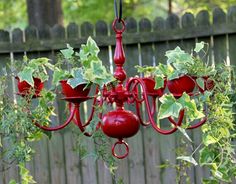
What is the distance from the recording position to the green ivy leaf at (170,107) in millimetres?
1386

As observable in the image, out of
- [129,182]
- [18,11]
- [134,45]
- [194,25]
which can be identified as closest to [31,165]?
[129,182]

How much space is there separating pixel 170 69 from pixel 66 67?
71.6 inches

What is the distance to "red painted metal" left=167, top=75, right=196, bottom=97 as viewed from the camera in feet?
4.88

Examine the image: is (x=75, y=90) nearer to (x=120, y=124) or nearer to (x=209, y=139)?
(x=120, y=124)

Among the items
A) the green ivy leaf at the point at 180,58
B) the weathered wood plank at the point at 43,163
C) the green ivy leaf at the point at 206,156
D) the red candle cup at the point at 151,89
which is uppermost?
the green ivy leaf at the point at 180,58

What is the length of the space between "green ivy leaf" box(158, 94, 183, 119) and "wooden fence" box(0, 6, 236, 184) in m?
1.86

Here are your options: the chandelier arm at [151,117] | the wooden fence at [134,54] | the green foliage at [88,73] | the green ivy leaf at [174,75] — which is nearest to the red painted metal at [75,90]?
the green foliage at [88,73]

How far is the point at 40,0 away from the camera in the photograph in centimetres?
441

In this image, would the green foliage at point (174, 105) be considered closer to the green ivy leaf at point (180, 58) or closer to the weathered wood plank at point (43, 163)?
the green ivy leaf at point (180, 58)

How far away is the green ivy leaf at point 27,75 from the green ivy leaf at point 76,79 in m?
0.21

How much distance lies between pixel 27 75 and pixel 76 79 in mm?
234

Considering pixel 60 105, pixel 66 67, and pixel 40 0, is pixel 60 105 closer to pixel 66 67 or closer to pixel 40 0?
pixel 66 67

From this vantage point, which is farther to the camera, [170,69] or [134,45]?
[134,45]

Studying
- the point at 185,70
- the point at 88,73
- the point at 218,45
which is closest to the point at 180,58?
the point at 185,70
